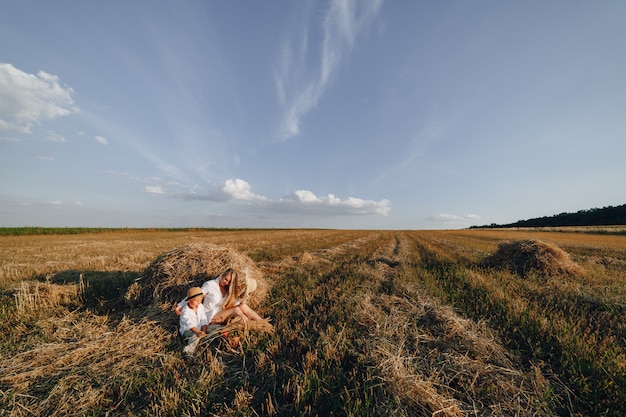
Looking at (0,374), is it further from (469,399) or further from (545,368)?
(545,368)

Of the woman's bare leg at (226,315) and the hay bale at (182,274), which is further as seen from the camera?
the hay bale at (182,274)

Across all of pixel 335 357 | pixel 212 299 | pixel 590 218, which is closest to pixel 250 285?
pixel 212 299

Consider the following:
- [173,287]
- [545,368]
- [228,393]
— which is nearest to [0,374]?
[173,287]

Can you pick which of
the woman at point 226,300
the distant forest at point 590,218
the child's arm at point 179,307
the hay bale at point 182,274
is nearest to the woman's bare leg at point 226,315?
the woman at point 226,300

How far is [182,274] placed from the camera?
6.03 metres

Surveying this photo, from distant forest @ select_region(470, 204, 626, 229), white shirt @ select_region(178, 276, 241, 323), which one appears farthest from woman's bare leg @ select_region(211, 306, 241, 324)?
distant forest @ select_region(470, 204, 626, 229)

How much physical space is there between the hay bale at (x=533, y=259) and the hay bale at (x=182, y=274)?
29.6 ft

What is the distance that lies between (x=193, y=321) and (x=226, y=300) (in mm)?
822

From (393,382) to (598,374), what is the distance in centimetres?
265

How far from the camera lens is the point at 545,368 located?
3.43 meters

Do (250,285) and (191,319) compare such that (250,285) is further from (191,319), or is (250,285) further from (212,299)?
(191,319)

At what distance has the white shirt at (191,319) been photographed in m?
4.37

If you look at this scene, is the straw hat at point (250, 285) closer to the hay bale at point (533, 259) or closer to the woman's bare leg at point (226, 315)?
the woman's bare leg at point (226, 315)

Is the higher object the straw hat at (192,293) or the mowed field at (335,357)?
the straw hat at (192,293)
